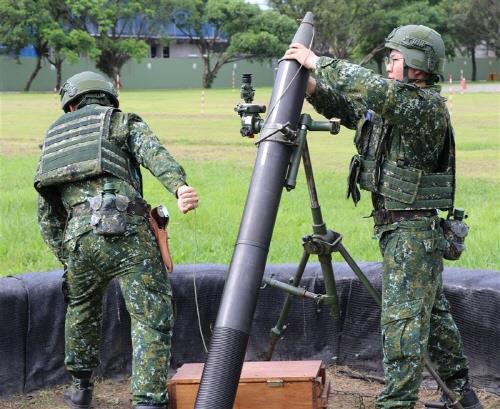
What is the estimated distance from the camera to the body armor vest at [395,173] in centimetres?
399

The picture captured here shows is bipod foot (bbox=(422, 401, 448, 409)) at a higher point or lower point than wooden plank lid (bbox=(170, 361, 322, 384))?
lower

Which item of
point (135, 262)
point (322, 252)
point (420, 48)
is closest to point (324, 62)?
point (420, 48)

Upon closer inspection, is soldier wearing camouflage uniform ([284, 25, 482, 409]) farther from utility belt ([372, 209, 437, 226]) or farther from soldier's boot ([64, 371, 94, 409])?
soldier's boot ([64, 371, 94, 409])

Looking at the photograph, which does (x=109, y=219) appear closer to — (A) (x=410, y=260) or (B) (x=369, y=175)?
(B) (x=369, y=175)

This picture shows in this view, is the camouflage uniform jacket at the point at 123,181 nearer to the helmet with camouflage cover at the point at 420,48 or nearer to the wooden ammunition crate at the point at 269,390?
the wooden ammunition crate at the point at 269,390

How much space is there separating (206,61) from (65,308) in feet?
189

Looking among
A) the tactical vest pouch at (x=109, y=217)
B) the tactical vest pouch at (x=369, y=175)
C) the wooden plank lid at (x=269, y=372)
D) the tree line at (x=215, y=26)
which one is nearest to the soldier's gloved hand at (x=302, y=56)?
the tactical vest pouch at (x=369, y=175)

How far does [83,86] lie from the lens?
4.51m

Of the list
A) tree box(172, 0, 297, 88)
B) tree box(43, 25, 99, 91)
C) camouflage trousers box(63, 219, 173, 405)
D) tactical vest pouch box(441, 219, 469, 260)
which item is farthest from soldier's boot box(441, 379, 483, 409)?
tree box(172, 0, 297, 88)

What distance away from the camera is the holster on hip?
14.1 ft

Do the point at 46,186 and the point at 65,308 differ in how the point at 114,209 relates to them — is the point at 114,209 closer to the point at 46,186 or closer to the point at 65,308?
the point at 46,186

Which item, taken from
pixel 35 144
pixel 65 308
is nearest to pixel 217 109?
pixel 35 144

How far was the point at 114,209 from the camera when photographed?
13.7ft

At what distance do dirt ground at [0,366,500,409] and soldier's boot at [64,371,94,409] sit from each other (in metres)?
0.22
